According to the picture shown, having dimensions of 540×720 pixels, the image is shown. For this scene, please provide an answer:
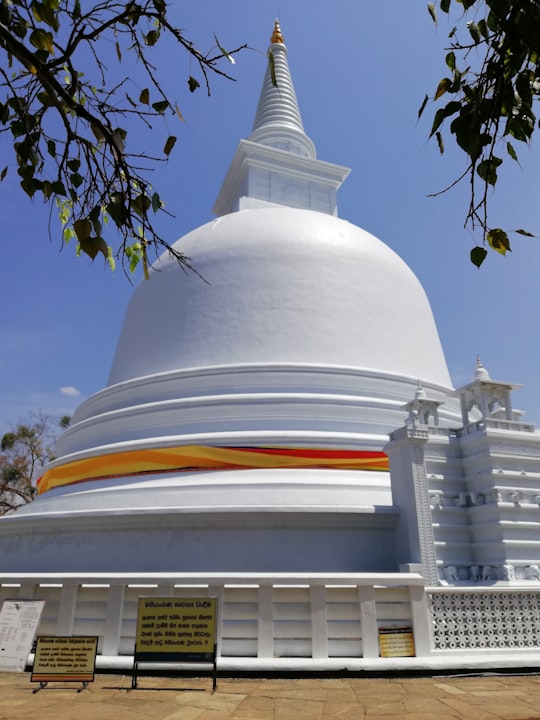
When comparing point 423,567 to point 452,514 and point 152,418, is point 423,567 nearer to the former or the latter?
point 452,514

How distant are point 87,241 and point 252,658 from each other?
14.7 feet

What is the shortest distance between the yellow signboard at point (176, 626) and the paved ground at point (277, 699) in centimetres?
33

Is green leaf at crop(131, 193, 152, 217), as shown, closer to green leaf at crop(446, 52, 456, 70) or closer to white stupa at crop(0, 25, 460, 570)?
green leaf at crop(446, 52, 456, 70)

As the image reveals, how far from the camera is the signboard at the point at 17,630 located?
18.2 ft

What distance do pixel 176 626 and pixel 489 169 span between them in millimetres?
4359

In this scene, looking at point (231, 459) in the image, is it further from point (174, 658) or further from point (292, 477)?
point (174, 658)

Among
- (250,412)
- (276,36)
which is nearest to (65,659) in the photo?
(250,412)

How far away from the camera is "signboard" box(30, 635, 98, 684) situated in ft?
16.2

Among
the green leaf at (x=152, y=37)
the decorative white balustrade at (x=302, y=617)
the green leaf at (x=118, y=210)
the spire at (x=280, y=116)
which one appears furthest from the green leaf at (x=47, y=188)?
the spire at (x=280, y=116)

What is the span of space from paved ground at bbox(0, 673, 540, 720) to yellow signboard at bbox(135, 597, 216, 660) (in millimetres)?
331

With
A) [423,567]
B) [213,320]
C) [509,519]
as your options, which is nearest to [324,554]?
[423,567]

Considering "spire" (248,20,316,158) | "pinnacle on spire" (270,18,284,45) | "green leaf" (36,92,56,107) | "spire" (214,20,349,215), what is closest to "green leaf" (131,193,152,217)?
"green leaf" (36,92,56,107)

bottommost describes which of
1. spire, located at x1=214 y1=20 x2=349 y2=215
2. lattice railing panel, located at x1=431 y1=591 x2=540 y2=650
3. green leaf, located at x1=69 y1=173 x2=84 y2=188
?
lattice railing panel, located at x1=431 y1=591 x2=540 y2=650

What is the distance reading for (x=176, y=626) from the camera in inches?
199
